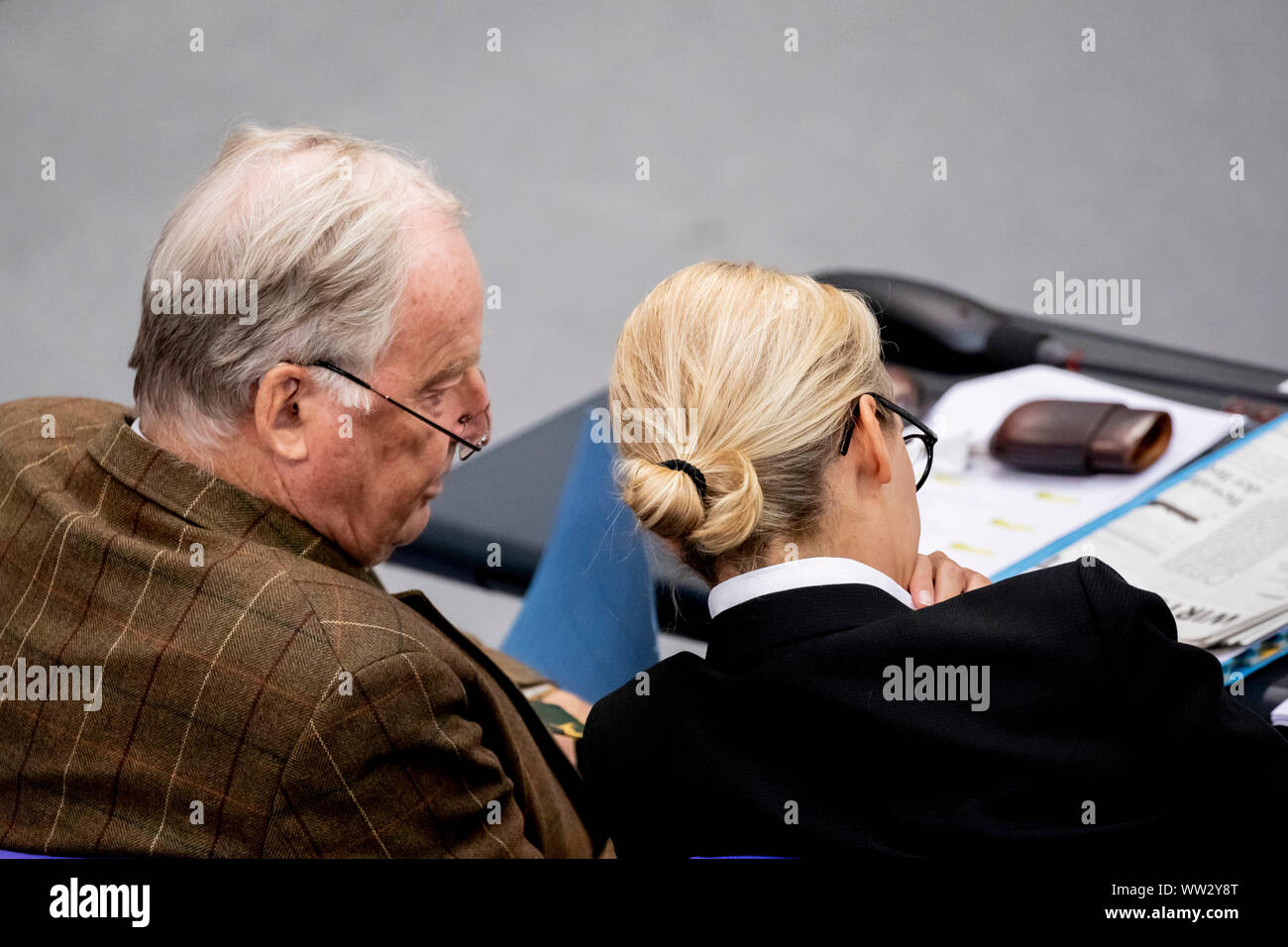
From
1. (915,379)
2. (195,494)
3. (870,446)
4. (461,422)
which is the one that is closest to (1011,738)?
(870,446)

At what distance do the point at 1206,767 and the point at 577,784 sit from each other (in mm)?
690

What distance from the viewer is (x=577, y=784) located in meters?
1.52

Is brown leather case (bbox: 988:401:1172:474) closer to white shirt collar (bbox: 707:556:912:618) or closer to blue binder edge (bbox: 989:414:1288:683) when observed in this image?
blue binder edge (bbox: 989:414:1288:683)

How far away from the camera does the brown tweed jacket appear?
3.67 feet

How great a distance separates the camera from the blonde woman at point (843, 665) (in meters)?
1.10

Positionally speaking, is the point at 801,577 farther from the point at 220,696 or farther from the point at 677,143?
the point at 677,143

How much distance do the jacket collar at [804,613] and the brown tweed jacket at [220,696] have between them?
10.3 inches

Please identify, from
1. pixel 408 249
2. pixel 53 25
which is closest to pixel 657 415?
pixel 408 249

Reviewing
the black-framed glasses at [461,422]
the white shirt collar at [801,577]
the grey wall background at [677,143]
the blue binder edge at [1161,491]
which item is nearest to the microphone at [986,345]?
the blue binder edge at [1161,491]

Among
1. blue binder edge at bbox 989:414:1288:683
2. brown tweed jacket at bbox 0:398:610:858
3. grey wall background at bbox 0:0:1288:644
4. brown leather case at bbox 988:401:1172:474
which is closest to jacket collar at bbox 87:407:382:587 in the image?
brown tweed jacket at bbox 0:398:610:858

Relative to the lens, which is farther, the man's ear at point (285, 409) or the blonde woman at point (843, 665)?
the man's ear at point (285, 409)

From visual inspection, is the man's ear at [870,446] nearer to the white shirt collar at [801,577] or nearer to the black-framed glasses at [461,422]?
the white shirt collar at [801,577]
